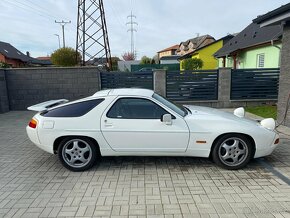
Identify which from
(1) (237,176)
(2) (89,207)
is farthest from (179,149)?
(2) (89,207)

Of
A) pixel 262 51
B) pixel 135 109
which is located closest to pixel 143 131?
pixel 135 109

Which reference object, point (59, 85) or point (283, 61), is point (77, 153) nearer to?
point (283, 61)

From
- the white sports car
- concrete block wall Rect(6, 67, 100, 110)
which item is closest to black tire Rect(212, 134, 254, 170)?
the white sports car

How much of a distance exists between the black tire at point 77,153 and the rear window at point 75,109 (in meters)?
0.43

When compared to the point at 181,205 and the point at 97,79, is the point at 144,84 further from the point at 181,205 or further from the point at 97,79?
the point at 181,205

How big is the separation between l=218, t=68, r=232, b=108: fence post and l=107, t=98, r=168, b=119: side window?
6593 millimetres

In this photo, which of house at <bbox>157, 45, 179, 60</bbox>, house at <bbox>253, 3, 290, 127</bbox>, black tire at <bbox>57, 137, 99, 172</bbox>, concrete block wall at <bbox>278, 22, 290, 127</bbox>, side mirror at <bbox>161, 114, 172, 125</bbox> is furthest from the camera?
house at <bbox>157, 45, 179, 60</bbox>

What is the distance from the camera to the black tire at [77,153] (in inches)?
156

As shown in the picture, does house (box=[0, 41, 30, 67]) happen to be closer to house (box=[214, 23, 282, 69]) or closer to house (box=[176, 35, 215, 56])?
house (box=[214, 23, 282, 69])

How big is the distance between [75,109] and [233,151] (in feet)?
9.18

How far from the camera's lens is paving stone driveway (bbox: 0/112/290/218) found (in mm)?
2859

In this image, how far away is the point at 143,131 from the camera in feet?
12.6

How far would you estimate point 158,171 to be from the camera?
3.93 m

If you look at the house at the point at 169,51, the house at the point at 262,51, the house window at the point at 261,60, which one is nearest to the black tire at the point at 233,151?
the house at the point at 262,51
